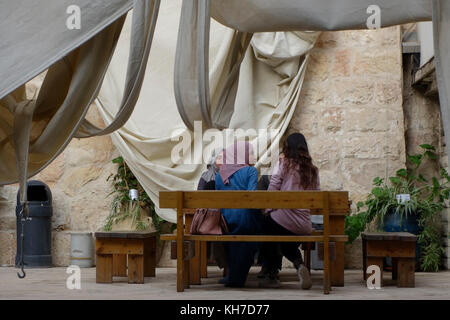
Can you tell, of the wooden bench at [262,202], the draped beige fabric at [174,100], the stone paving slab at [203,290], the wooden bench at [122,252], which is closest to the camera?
the stone paving slab at [203,290]

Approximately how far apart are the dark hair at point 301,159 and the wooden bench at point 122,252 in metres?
1.33

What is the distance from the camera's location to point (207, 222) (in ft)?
17.1

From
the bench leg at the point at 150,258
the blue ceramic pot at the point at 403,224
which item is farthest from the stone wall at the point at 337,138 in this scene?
the bench leg at the point at 150,258

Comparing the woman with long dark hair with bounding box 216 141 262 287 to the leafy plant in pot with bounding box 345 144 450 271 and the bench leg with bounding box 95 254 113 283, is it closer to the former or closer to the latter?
the bench leg with bounding box 95 254 113 283

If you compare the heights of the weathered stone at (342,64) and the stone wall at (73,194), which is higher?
the weathered stone at (342,64)

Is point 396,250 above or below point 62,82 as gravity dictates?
below

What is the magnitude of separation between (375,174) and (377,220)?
53 cm

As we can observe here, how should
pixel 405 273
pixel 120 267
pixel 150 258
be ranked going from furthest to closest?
pixel 150 258 < pixel 120 267 < pixel 405 273

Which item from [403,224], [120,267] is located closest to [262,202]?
[120,267]

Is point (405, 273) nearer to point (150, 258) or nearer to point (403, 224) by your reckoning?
point (403, 224)

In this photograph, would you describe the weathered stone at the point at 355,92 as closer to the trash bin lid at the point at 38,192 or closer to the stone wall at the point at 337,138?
the stone wall at the point at 337,138

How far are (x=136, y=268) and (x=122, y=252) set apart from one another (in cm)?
21

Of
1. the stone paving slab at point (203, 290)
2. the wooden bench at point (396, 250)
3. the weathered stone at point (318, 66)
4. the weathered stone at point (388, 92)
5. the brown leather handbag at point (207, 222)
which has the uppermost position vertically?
the weathered stone at point (318, 66)

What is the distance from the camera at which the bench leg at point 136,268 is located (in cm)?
569
